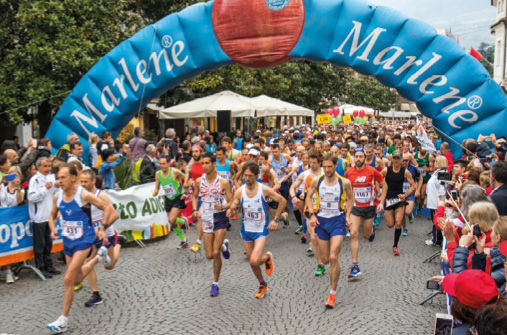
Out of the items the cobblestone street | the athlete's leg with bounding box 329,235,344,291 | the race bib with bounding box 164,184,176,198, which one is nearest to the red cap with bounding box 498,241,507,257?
the cobblestone street

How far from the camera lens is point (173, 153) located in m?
12.9

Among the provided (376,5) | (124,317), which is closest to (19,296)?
(124,317)

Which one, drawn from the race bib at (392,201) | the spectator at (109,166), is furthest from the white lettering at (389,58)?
the spectator at (109,166)

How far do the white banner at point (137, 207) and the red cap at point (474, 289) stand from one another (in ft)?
23.9

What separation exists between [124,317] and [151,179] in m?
5.43

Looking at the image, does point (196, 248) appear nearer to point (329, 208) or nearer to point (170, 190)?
point (170, 190)

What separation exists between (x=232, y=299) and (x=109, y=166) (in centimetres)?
474

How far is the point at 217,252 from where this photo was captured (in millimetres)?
6848

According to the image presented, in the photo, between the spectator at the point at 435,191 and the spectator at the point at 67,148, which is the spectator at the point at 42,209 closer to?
the spectator at the point at 67,148

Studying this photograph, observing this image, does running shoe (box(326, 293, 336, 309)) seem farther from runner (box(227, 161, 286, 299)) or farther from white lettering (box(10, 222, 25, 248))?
white lettering (box(10, 222, 25, 248))

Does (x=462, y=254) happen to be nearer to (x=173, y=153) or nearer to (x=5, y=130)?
(x=173, y=153)

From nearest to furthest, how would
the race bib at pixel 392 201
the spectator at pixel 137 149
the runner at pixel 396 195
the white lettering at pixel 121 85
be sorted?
the runner at pixel 396 195 < the race bib at pixel 392 201 < the white lettering at pixel 121 85 < the spectator at pixel 137 149

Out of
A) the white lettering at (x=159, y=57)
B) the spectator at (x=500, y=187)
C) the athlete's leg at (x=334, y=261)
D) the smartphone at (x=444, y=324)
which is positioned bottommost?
the athlete's leg at (x=334, y=261)

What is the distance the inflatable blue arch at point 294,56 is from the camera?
9.65 meters
